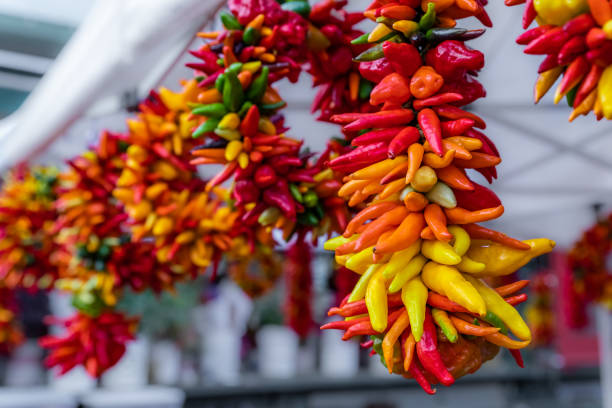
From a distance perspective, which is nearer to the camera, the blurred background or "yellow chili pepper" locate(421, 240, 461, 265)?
"yellow chili pepper" locate(421, 240, 461, 265)

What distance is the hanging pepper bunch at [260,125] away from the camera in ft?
2.76

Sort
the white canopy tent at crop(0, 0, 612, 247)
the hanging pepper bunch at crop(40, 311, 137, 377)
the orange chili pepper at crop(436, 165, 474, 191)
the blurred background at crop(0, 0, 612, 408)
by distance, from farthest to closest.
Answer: the hanging pepper bunch at crop(40, 311, 137, 377) < the blurred background at crop(0, 0, 612, 408) < the white canopy tent at crop(0, 0, 612, 247) < the orange chili pepper at crop(436, 165, 474, 191)

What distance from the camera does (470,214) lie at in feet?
1.79

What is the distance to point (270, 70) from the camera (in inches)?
35.0

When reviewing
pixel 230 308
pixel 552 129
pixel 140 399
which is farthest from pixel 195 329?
pixel 552 129

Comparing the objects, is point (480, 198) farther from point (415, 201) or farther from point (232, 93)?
point (232, 93)

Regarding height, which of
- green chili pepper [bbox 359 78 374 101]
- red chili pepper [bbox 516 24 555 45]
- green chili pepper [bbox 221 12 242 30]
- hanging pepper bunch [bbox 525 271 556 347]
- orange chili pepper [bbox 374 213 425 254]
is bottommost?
hanging pepper bunch [bbox 525 271 556 347]

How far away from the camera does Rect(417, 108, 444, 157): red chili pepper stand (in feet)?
1.76

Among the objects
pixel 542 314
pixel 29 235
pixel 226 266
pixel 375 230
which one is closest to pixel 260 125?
pixel 375 230

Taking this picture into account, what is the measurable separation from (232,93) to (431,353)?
1.70 feet

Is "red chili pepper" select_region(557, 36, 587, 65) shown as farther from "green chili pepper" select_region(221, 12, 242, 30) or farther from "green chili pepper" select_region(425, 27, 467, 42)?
"green chili pepper" select_region(221, 12, 242, 30)

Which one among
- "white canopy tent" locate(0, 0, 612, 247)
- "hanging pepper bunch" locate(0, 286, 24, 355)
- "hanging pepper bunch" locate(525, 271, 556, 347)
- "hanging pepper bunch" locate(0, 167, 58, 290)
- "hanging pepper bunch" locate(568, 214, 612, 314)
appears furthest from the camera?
"hanging pepper bunch" locate(525, 271, 556, 347)

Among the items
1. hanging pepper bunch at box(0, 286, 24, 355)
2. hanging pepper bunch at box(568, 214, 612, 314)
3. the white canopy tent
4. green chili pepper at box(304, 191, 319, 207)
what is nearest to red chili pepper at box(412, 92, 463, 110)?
green chili pepper at box(304, 191, 319, 207)

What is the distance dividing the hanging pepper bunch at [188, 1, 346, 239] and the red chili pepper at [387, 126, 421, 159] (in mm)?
291
